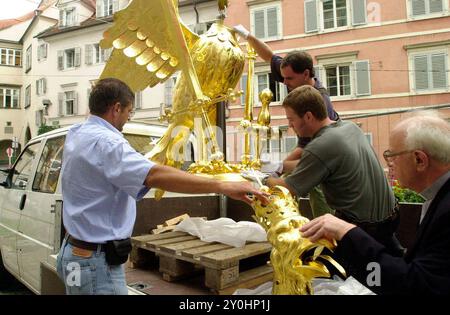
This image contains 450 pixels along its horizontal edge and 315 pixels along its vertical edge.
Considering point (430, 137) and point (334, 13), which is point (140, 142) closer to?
point (430, 137)

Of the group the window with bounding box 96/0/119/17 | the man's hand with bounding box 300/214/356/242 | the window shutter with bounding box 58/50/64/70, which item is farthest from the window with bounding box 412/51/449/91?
the window shutter with bounding box 58/50/64/70

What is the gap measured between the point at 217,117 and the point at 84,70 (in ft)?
54.2

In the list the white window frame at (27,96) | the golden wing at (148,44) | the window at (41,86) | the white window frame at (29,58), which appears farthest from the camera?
the white window frame at (27,96)

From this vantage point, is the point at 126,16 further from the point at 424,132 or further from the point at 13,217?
the point at 13,217

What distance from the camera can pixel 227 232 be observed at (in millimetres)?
2168

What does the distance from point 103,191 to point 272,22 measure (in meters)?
13.8

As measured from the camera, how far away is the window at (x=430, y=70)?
1194 cm

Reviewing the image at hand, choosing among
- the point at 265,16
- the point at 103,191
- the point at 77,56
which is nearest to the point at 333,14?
the point at 265,16

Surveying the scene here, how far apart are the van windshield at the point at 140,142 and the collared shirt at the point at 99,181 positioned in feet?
6.01

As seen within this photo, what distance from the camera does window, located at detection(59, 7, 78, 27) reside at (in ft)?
61.7

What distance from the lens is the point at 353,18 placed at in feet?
41.8

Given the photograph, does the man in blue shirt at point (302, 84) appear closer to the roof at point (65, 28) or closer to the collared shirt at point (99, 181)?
the collared shirt at point (99, 181)

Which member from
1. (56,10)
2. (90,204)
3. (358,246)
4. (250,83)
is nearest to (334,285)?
(358,246)

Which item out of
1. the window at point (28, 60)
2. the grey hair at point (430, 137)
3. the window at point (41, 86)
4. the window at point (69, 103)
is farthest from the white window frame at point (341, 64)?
the window at point (28, 60)
